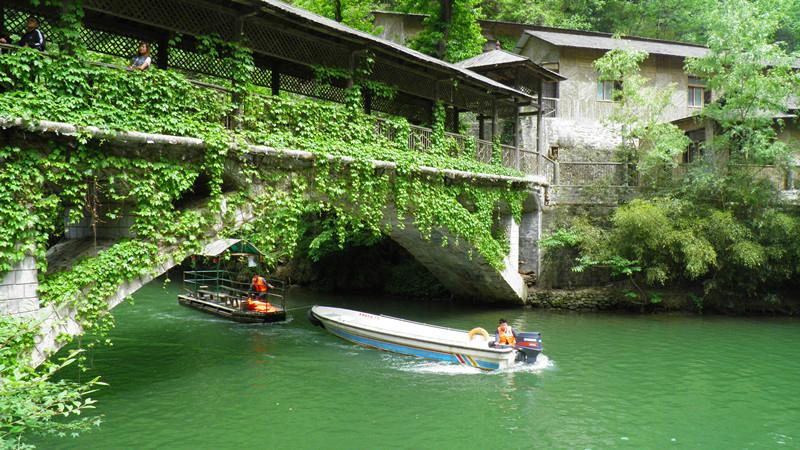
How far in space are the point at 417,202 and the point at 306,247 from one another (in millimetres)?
11240

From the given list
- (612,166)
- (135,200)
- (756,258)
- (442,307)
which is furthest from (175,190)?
(612,166)

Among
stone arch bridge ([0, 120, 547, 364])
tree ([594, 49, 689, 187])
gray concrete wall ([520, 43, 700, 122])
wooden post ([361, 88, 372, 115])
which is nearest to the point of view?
stone arch bridge ([0, 120, 547, 364])

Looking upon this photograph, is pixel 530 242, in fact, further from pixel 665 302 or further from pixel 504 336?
pixel 504 336

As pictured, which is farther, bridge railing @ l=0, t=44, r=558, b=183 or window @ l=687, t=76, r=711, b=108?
window @ l=687, t=76, r=711, b=108

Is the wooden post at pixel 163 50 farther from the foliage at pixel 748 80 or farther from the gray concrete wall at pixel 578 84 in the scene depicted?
the gray concrete wall at pixel 578 84

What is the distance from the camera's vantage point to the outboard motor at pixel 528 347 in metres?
13.6

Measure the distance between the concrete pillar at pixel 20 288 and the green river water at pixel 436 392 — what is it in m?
2.00

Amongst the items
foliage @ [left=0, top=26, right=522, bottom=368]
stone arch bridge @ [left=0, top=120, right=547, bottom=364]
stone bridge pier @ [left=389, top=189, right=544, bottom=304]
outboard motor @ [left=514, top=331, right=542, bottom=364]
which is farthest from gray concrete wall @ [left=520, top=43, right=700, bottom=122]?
outboard motor @ [left=514, top=331, right=542, bottom=364]

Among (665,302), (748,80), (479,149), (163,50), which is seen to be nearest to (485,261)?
(479,149)

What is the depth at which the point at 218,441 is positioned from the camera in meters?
9.07

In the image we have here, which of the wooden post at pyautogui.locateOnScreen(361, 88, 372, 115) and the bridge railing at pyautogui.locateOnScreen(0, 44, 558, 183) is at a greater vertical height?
the wooden post at pyautogui.locateOnScreen(361, 88, 372, 115)

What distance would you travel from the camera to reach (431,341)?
1389cm

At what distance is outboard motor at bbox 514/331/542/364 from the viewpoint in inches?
536

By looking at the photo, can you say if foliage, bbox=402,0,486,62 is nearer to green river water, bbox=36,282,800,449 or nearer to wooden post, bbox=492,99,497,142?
wooden post, bbox=492,99,497,142
